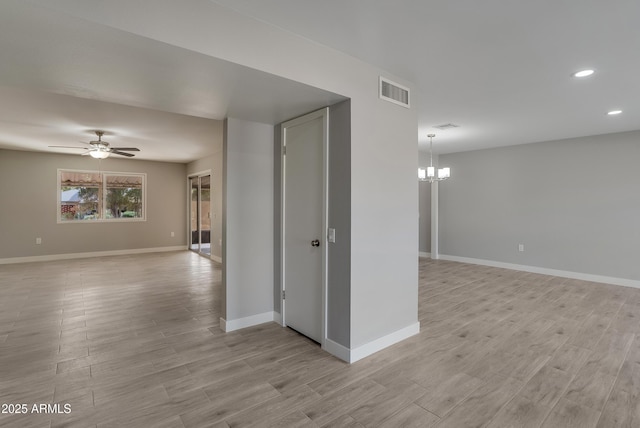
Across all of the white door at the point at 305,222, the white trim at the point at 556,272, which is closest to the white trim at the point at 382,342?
the white door at the point at 305,222

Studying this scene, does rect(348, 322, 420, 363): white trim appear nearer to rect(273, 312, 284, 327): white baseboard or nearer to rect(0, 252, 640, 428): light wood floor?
rect(0, 252, 640, 428): light wood floor

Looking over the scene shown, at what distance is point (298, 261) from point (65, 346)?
2312mm

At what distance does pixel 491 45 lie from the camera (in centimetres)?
244

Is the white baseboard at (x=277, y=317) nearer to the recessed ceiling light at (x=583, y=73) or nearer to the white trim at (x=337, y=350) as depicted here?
the white trim at (x=337, y=350)

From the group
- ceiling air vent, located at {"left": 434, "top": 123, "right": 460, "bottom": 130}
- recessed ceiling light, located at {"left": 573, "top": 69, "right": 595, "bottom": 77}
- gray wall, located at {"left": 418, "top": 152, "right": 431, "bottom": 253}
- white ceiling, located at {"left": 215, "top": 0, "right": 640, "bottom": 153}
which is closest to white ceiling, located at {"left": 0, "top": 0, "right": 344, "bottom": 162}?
white ceiling, located at {"left": 215, "top": 0, "right": 640, "bottom": 153}

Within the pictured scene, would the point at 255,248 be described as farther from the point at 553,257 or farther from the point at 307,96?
the point at 553,257

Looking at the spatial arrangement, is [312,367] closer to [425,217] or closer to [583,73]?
[583,73]

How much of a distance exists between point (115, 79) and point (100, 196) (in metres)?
7.23

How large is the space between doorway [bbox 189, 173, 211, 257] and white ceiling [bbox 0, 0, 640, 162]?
14.8ft

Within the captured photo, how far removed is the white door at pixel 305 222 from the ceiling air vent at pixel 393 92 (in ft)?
1.90

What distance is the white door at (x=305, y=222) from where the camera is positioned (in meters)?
3.00

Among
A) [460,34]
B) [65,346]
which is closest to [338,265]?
[460,34]

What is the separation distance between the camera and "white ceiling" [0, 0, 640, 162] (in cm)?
184

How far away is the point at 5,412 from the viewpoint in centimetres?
202
